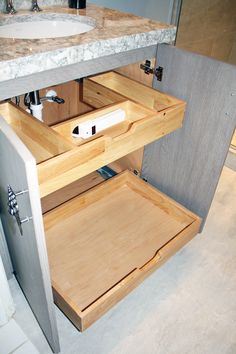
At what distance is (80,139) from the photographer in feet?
3.51

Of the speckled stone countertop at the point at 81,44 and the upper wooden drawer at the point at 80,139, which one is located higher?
the speckled stone countertop at the point at 81,44

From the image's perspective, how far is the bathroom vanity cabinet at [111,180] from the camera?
76cm

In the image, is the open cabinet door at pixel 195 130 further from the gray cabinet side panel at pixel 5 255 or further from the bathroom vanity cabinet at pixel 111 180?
the gray cabinet side panel at pixel 5 255

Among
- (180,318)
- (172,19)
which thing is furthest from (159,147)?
(172,19)

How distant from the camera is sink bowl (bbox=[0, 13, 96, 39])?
107 cm

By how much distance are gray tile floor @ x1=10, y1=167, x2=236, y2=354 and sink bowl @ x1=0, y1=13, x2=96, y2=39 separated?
38.2 inches

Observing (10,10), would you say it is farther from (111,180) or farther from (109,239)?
(109,239)

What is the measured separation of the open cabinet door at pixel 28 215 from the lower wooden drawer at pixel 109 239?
89mm

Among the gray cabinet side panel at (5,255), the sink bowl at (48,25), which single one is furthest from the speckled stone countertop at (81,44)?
the gray cabinet side panel at (5,255)

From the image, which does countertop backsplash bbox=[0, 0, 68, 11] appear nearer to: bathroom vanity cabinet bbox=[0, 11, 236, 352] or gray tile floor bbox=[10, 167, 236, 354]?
bathroom vanity cabinet bbox=[0, 11, 236, 352]

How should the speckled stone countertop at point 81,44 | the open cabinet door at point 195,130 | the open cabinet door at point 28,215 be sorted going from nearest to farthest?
the open cabinet door at point 28,215, the speckled stone countertop at point 81,44, the open cabinet door at point 195,130

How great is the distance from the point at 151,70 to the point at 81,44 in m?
0.42

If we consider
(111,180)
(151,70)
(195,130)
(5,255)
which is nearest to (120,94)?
(151,70)

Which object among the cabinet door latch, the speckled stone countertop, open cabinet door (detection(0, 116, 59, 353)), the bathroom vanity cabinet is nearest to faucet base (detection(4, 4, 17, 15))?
the speckled stone countertop
